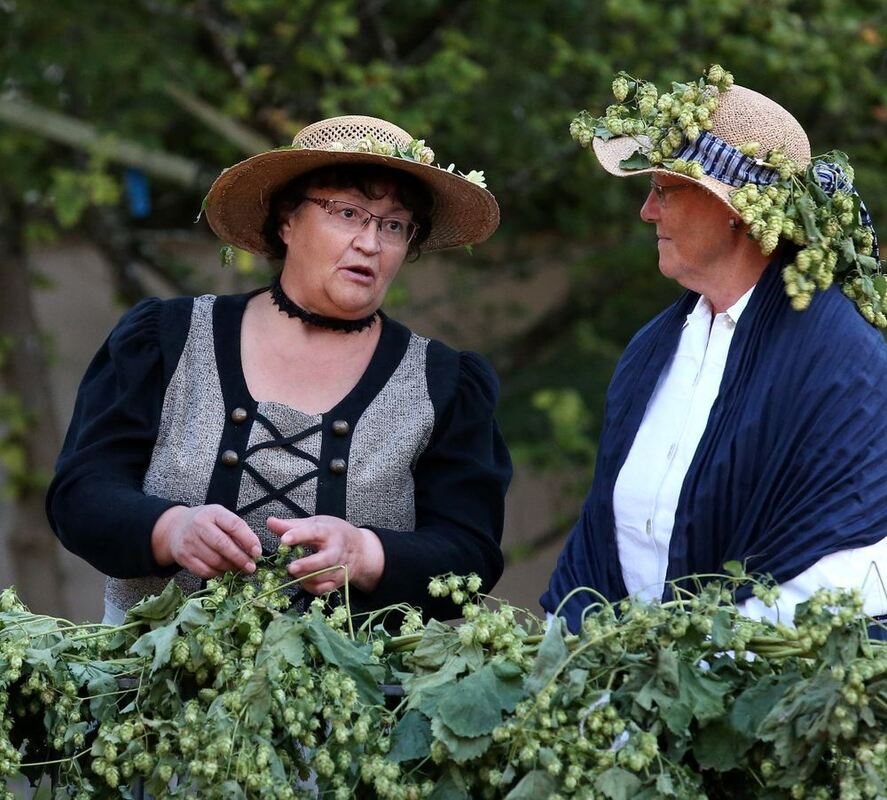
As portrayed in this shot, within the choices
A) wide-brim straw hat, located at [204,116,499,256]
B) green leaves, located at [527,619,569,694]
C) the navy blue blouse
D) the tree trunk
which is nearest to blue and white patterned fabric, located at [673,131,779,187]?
wide-brim straw hat, located at [204,116,499,256]

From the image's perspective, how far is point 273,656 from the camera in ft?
7.47

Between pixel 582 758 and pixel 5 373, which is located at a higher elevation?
pixel 582 758

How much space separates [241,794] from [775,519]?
1011 millimetres

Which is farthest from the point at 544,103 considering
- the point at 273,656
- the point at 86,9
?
the point at 273,656

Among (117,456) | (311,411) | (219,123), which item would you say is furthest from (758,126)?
(219,123)

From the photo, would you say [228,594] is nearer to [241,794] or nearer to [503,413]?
[241,794]

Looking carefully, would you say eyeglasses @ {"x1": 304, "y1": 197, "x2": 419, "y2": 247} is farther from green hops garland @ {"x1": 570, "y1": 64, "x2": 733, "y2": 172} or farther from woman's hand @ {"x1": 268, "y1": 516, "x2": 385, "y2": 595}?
woman's hand @ {"x1": 268, "y1": 516, "x2": 385, "y2": 595}

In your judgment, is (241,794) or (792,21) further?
(792,21)

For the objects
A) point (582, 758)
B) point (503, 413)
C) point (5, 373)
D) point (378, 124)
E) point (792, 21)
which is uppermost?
point (792, 21)

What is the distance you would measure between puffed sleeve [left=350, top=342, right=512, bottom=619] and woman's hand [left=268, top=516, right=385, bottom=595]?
0.25ft

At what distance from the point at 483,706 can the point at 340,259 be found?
113 cm

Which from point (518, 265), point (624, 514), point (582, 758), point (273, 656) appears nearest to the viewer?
point (582, 758)

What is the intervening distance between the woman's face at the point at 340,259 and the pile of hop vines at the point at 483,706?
0.80 meters

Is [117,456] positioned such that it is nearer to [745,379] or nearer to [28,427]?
[745,379]
